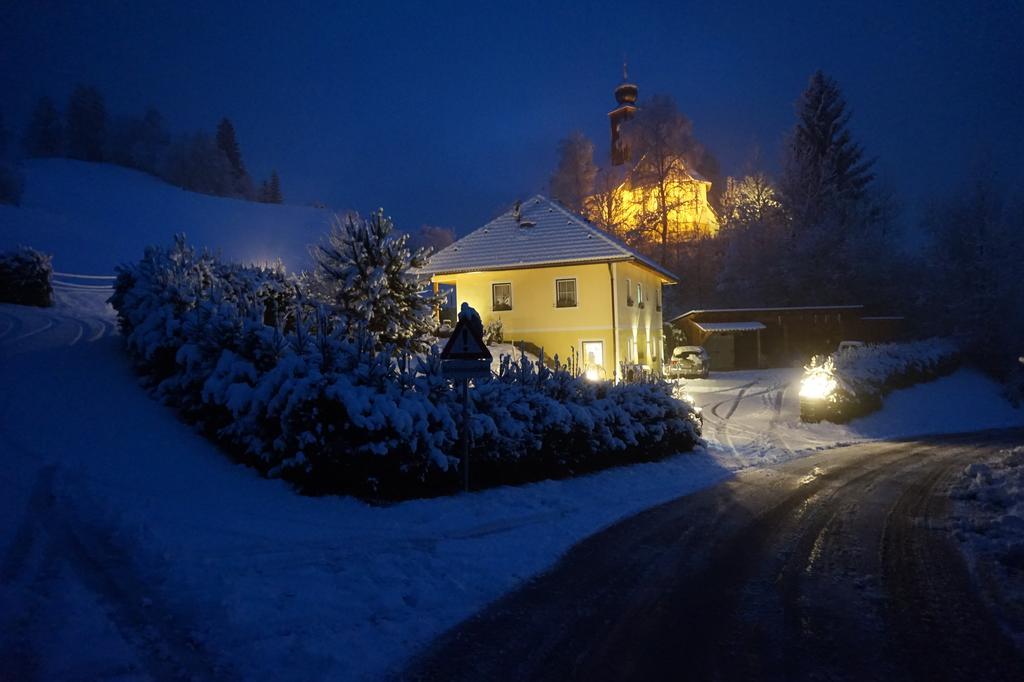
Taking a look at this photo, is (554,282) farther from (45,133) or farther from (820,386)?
(45,133)

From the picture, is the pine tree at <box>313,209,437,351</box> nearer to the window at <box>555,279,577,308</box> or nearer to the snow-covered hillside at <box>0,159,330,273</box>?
the window at <box>555,279,577,308</box>

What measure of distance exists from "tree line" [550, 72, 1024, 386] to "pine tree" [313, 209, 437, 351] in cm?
3349

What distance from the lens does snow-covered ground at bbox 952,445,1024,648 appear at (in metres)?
5.06

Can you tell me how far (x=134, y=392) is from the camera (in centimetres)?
1054

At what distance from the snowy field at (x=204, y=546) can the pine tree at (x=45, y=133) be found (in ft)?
352

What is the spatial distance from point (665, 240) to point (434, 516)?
1747 inches

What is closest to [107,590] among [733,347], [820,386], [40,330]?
[40,330]

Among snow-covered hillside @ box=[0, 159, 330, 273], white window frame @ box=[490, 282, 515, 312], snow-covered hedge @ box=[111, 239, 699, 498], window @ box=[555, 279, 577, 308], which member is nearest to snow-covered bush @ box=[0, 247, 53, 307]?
snow-covered hedge @ box=[111, 239, 699, 498]

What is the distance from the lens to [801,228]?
4562cm

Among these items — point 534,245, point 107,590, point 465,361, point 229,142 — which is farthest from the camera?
point 229,142

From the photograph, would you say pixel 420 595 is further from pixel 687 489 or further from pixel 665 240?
pixel 665 240

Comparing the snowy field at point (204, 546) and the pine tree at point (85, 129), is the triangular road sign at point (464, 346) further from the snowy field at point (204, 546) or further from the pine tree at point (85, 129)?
the pine tree at point (85, 129)

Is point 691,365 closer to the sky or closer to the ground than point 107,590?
closer to the sky

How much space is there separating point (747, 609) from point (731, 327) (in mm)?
36885
